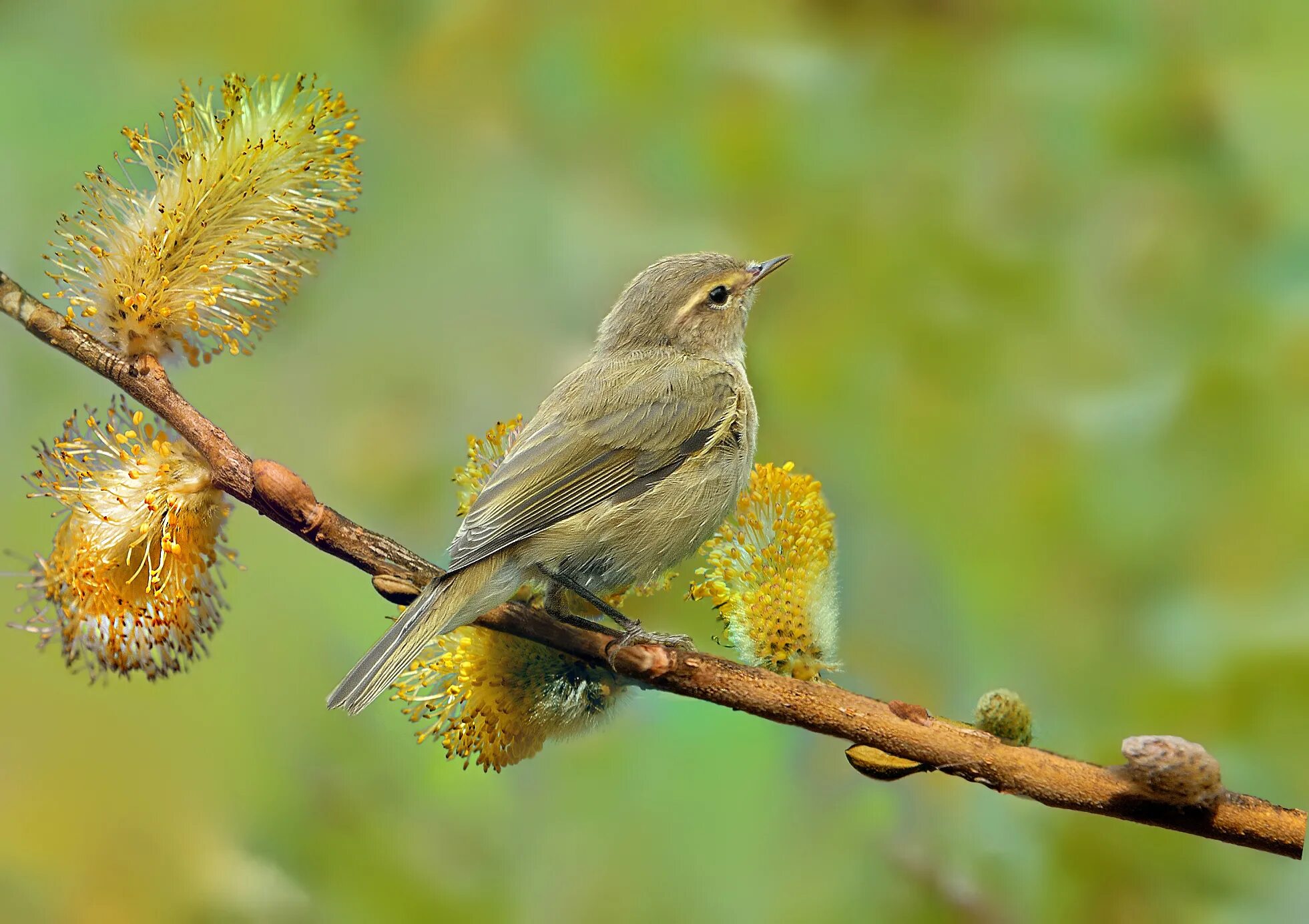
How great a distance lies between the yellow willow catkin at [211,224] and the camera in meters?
0.96

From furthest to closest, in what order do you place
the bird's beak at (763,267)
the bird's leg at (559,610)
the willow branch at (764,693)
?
the bird's beak at (763,267)
the bird's leg at (559,610)
the willow branch at (764,693)

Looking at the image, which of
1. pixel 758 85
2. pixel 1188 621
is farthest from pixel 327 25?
pixel 1188 621

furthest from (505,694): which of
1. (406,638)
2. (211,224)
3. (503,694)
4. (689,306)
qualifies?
(689,306)

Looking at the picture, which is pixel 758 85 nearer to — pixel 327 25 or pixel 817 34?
pixel 817 34

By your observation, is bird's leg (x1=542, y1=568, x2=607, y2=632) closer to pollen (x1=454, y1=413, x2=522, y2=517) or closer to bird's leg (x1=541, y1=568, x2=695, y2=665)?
bird's leg (x1=541, y1=568, x2=695, y2=665)

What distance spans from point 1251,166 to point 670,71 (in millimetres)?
765

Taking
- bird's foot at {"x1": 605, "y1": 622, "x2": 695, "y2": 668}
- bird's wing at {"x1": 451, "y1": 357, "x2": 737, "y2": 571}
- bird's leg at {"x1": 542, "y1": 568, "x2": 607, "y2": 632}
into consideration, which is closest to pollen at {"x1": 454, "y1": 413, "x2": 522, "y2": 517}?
bird's wing at {"x1": 451, "y1": 357, "x2": 737, "y2": 571}

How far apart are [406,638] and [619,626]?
0.27 meters

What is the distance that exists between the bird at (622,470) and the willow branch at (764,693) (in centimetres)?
6

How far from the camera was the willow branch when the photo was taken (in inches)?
35.4

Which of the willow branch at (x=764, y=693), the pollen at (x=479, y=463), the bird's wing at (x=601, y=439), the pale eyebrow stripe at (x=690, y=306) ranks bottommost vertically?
the willow branch at (x=764, y=693)

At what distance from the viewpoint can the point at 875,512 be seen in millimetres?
1359

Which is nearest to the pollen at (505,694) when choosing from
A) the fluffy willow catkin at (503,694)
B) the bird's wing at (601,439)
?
the fluffy willow catkin at (503,694)

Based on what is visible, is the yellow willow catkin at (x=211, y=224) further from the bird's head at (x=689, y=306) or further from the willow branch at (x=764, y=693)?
the bird's head at (x=689, y=306)
